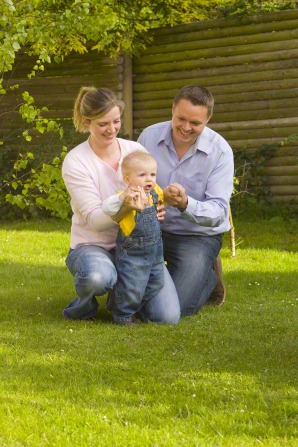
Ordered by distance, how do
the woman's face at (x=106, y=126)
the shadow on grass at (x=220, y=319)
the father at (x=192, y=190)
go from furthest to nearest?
the father at (x=192, y=190), the woman's face at (x=106, y=126), the shadow on grass at (x=220, y=319)

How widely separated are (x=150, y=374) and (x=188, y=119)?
75.7 inches

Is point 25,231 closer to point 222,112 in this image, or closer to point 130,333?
point 222,112

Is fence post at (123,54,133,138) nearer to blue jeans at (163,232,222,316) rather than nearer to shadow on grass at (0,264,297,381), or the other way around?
shadow on grass at (0,264,297,381)

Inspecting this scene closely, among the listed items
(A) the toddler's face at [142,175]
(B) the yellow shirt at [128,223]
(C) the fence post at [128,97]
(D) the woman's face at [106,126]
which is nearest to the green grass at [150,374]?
(B) the yellow shirt at [128,223]

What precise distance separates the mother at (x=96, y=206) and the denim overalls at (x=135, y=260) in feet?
0.24

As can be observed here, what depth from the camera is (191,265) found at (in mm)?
6004

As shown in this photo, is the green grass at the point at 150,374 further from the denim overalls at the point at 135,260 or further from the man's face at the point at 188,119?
the man's face at the point at 188,119

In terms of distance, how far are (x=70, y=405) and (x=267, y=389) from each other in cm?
82

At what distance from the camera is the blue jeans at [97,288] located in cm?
542

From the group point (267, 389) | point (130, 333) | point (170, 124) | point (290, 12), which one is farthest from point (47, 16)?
point (290, 12)

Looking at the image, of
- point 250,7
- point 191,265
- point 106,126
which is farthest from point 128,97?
point 106,126

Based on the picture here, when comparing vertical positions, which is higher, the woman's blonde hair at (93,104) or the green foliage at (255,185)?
the woman's blonde hair at (93,104)

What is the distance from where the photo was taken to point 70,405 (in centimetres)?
379

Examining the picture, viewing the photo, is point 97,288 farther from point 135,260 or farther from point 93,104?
point 93,104
